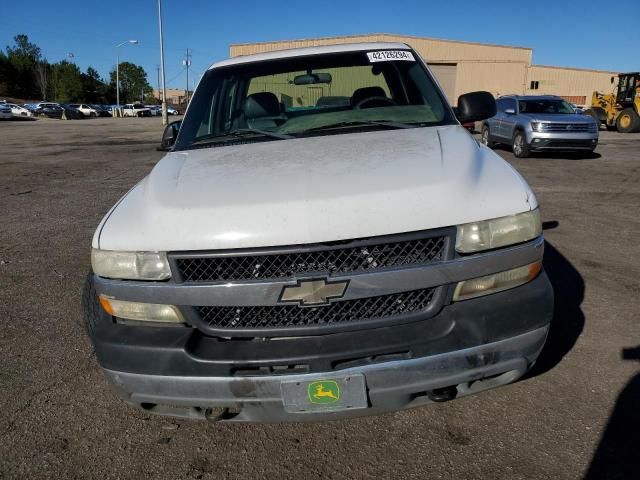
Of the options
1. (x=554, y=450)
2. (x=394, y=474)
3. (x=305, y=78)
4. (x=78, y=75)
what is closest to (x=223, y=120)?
(x=305, y=78)

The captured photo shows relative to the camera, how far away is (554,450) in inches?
89.4

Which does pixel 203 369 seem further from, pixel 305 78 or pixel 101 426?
pixel 305 78

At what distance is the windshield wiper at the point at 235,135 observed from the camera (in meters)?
3.14

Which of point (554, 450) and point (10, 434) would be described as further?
point (10, 434)

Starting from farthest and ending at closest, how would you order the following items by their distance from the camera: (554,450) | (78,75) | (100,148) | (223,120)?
1. (78,75)
2. (100,148)
3. (223,120)
4. (554,450)

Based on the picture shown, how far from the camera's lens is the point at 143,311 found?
6.95ft

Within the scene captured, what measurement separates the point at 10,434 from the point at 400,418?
1956 millimetres

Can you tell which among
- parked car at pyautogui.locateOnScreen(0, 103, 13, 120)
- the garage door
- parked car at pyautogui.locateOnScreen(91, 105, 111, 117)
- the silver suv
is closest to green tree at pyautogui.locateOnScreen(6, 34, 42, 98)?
parked car at pyautogui.locateOnScreen(91, 105, 111, 117)

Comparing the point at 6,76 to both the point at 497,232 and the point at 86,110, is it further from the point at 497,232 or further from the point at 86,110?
the point at 497,232

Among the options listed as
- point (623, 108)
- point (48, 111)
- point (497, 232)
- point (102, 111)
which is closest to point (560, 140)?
point (497, 232)

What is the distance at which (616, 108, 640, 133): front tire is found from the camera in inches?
912

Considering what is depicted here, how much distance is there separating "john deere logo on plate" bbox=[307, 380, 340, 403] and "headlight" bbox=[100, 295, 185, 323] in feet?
1.99

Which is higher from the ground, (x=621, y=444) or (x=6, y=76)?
(x=6, y=76)

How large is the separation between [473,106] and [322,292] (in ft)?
7.27
